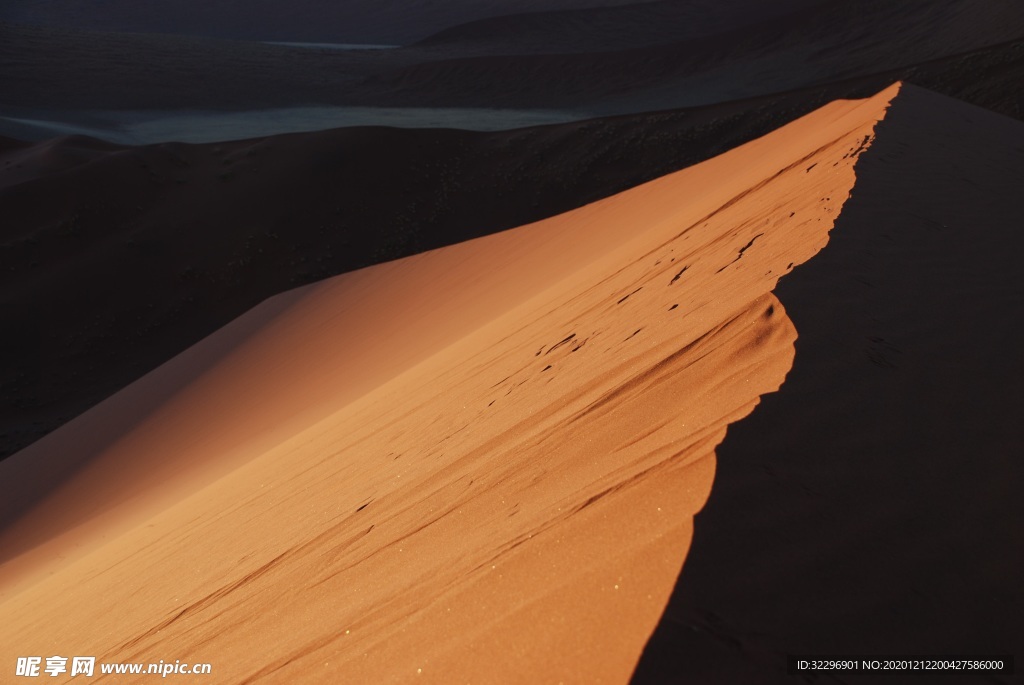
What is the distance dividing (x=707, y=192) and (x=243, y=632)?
692 cm

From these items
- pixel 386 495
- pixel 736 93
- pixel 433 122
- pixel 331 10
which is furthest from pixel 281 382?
pixel 331 10

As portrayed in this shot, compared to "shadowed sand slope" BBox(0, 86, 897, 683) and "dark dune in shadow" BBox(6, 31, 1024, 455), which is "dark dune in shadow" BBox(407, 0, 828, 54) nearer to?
"dark dune in shadow" BBox(6, 31, 1024, 455)

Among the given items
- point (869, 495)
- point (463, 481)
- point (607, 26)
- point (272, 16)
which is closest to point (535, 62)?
point (607, 26)

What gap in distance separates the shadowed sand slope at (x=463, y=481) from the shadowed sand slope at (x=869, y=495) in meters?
0.11

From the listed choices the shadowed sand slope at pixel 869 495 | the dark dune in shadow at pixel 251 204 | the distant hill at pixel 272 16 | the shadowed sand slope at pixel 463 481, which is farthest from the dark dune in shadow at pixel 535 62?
the shadowed sand slope at pixel 869 495

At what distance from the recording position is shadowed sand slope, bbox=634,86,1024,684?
2100 millimetres

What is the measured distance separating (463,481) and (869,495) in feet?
5.17

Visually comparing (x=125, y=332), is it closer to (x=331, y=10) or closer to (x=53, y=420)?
(x=53, y=420)

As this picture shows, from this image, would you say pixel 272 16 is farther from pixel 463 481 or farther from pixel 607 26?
pixel 463 481

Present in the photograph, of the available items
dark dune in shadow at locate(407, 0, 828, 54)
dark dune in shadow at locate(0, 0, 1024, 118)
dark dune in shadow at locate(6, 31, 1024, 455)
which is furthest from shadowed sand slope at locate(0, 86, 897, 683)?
dark dune in shadow at locate(407, 0, 828, 54)

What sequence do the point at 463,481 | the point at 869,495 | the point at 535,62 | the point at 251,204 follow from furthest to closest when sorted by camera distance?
the point at 535,62 → the point at 251,204 → the point at 463,481 → the point at 869,495

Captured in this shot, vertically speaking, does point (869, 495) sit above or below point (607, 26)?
below

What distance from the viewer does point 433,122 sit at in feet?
94.8

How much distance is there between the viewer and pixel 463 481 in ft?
11.6
